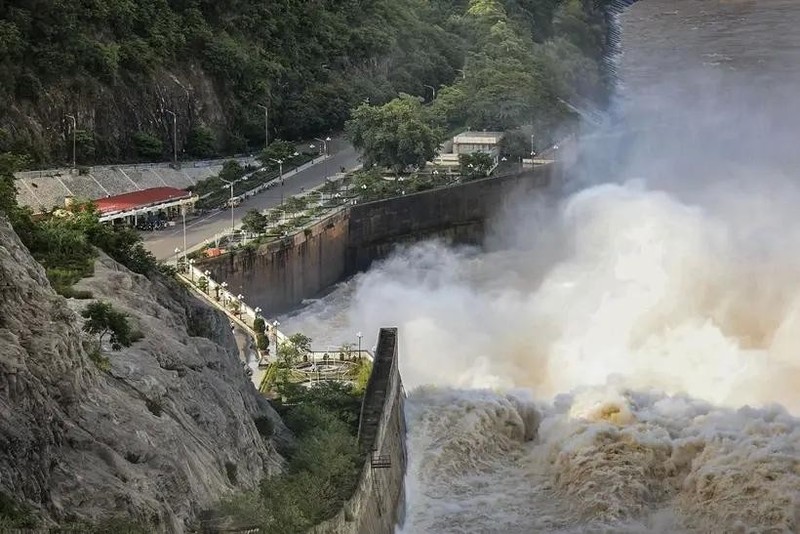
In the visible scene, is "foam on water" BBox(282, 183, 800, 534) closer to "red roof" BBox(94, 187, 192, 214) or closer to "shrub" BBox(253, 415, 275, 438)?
"shrub" BBox(253, 415, 275, 438)

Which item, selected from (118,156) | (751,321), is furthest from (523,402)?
(118,156)

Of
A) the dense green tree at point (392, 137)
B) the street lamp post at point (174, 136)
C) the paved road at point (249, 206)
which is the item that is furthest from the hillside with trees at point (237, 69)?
the dense green tree at point (392, 137)

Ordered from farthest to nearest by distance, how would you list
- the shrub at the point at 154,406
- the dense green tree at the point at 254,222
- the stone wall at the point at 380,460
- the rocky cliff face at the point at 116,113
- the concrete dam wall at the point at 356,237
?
the rocky cliff face at the point at 116,113 < the dense green tree at the point at 254,222 < the concrete dam wall at the point at 356,237 < the stone wall at the point at 380,460 < the shrub at the point at 154,406

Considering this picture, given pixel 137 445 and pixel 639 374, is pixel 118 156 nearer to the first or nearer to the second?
pixel 639 374

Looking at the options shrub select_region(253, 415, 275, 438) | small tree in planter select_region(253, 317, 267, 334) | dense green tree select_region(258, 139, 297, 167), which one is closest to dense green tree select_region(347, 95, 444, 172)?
dense green tree select_region(258, 139, 297, 167)

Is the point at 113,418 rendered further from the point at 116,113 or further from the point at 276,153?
the point at 276,153

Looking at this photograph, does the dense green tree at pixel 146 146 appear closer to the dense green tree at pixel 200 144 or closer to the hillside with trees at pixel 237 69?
the hillside with trees at pixel 237 69

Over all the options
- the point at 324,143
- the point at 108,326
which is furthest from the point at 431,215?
the point at 108,326

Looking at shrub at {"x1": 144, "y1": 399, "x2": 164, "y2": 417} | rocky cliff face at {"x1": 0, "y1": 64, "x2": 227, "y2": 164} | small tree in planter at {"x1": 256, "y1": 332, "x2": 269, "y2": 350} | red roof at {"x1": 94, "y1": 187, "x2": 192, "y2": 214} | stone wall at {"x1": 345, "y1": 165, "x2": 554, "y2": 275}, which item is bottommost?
stone wall at {"x1": 345, "y1": 165, "x2": 554, "y2": 275}
